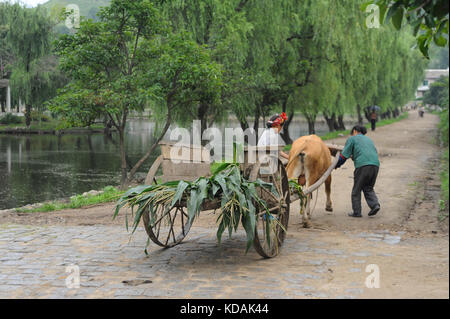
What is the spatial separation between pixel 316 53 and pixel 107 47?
10486mm

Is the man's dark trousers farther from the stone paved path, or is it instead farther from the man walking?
the stone paved path

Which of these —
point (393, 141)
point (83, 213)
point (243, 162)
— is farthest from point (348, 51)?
point (243, 162)

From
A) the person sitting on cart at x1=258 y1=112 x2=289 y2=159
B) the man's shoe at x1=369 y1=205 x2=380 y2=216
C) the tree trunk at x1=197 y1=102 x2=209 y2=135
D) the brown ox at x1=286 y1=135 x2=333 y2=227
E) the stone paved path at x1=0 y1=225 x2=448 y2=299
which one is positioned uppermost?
the tree trunk at x1=197 y1=102 x2=209 y2=135

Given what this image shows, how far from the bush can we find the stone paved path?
39.6 metres

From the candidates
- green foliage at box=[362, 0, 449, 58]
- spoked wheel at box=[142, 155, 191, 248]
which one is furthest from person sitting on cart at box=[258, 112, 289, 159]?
green foliage at box=[362, 0, 449, 58]

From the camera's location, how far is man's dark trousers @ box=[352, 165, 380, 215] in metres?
8.98

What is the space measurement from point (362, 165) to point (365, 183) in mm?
333

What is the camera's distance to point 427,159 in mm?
18984

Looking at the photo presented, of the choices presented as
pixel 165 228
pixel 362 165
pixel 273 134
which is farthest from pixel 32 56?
pixel 273 134

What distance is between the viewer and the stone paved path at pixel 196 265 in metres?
5.16

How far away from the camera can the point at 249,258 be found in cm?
643

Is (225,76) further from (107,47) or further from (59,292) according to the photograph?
(59,292)

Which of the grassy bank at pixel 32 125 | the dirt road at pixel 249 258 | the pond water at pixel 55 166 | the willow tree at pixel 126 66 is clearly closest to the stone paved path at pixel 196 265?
the dirt road at pixel 249 258
